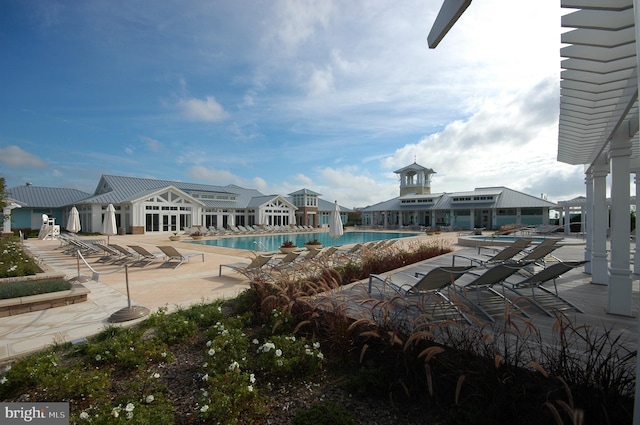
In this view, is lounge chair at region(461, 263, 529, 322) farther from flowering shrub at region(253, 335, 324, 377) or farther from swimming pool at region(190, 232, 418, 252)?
swimming pool at region(190, 232, 418, 252)

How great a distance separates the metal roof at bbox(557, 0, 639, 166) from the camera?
2.62 meters

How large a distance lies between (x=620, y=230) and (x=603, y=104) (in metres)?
1.81

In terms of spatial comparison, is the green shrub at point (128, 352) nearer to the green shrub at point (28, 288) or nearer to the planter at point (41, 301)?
the planter at point (41, 301)

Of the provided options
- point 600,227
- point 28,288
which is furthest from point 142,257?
point 600,227

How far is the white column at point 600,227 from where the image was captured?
6.04 meters

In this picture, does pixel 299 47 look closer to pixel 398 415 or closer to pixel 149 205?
pixel 398 415

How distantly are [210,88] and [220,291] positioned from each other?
10100 mm

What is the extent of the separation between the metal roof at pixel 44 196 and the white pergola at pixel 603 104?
39.8 m

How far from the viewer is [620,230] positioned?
452 cm

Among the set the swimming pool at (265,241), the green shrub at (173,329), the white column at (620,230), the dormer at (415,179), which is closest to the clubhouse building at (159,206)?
the swimming pool at (265,241)

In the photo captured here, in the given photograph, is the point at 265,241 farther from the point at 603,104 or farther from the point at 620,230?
the point at 603,104

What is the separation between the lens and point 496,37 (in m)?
3.68

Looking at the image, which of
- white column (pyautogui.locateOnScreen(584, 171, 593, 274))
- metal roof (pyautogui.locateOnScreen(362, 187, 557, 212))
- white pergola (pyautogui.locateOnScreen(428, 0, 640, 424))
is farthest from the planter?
metal roof (pyautogui.locateOnScreen(362, 187, 557, 212))

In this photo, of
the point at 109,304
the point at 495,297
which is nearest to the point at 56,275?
the point at 109,304
